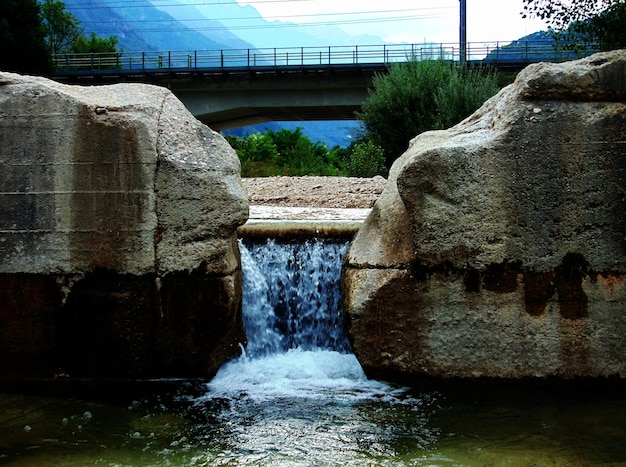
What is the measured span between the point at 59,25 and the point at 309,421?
158 feet

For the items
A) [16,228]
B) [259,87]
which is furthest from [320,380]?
[259,87]

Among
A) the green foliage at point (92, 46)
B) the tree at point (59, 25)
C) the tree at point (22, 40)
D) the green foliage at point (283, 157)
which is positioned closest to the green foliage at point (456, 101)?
the green foliage at point (283, 157)

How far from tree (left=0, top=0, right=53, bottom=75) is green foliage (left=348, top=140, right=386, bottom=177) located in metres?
14.6

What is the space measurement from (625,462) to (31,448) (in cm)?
357

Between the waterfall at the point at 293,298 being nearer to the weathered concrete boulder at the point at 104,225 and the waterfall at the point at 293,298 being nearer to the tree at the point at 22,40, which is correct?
the weathered concrete boulder at the point at 104,225

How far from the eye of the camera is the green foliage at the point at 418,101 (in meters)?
16.7

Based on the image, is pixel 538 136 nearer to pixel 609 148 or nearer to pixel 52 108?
pixel 609 148

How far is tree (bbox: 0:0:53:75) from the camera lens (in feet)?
82.8

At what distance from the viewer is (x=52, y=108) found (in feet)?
18.8

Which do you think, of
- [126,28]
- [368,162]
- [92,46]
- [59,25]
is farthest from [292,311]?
[126,28]

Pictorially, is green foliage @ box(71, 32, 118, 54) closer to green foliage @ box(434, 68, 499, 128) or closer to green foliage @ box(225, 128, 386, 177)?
green foliage @ box(225, 128, 386, 177)

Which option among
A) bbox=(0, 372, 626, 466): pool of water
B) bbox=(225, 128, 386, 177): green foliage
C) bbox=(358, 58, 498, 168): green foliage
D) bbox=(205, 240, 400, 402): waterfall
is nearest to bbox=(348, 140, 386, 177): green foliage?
bbox=(225, 128, 386, 177): green foliage

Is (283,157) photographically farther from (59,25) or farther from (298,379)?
(59,25)

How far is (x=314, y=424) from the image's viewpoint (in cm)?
502
